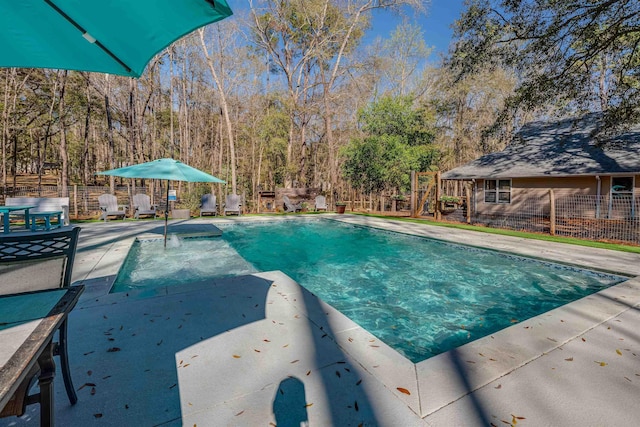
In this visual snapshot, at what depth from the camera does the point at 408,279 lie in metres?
5.56

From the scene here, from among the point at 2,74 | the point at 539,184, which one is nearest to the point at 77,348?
the point at 539,184

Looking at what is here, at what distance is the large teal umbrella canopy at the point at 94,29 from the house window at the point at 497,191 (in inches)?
622

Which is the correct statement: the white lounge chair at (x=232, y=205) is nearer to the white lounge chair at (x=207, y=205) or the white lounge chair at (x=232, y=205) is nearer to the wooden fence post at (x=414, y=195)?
the white lounge chair at (x=207, y=205)

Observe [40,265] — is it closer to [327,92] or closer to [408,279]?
[408,279]

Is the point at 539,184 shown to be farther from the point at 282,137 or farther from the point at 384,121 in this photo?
the point at 282,137

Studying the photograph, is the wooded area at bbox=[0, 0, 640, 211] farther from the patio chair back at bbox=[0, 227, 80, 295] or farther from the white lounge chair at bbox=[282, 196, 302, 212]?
the patio chair back at bbox=[0, 227, 80, 295]

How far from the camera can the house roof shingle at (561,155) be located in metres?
11.3

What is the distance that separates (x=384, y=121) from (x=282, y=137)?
370 inches

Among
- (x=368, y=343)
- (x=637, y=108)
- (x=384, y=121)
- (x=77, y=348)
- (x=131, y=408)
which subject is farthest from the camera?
(x=384, y=121)

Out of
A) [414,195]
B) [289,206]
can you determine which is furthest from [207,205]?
[414,195]

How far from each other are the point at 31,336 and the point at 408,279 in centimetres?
536

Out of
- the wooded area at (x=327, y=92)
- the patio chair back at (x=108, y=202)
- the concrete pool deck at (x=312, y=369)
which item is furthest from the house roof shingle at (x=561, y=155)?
the patio chair back at (x=108, y=202)

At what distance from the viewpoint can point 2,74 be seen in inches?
584

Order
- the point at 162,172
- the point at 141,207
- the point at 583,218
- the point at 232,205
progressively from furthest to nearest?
1. the point at 232,205
2. the point at 141,207
3. the point at 583,218
4. the point at 162,172
